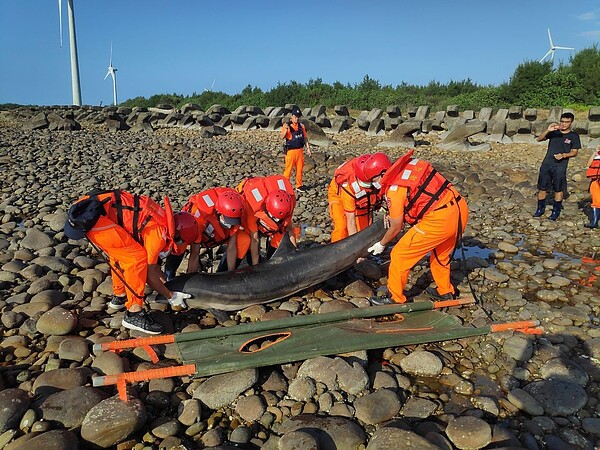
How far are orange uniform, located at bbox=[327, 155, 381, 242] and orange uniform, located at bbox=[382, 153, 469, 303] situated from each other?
883 millimetres

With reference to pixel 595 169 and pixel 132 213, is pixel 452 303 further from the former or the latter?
pixel 595 169

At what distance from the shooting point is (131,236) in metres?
4.51

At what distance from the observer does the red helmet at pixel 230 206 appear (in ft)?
17.0

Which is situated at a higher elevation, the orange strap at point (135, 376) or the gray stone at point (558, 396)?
the orange strap at point (135, 376)

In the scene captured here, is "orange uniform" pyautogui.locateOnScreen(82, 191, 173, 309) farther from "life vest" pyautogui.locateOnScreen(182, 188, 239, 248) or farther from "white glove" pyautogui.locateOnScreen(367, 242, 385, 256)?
"white glove" pyautogui.locateOnScreen(367, 242, 385, 256)

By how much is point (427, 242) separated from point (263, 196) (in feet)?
6.84

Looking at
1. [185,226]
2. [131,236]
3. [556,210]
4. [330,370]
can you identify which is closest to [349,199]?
[185,226]

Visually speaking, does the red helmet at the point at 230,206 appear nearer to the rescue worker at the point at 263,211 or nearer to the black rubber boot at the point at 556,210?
the rescue worker at the point at 263,211

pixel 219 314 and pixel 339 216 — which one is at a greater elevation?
pixel 339 216

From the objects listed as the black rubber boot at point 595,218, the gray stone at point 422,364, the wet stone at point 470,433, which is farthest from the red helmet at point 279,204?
the black rubber boot at point 595,218

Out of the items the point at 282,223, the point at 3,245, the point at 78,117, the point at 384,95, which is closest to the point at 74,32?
the point at 78,117

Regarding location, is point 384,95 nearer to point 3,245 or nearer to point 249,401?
point 3,245

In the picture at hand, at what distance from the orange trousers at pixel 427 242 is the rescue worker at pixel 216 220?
1949 millimetres

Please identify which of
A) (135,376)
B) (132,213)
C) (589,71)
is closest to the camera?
(135,376)
